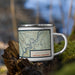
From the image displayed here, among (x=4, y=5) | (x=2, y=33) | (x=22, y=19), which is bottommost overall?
(x=2, y=33)

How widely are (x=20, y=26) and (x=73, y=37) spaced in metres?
0.93

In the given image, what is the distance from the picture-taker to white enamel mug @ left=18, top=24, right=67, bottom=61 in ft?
3.44

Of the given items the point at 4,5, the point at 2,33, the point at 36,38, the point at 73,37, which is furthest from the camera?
the point at 4,5

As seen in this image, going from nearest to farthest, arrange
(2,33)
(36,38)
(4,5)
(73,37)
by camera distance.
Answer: (36,38)
(73,37)
(2,33)
(4,5)

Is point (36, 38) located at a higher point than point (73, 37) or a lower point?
higher

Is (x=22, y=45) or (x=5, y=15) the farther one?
(x=5, y=15)

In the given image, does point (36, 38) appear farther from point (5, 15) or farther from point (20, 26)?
point (5, 15)

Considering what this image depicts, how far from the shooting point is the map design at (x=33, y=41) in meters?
1.05

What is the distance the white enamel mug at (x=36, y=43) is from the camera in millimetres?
1048

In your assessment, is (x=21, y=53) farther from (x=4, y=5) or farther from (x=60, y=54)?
(x=4, y=5)

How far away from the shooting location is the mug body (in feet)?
3.44

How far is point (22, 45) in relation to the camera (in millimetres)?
1067

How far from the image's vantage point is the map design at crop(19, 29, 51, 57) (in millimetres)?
1047

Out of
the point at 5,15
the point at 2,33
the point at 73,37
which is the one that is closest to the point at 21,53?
the point at 73,37
